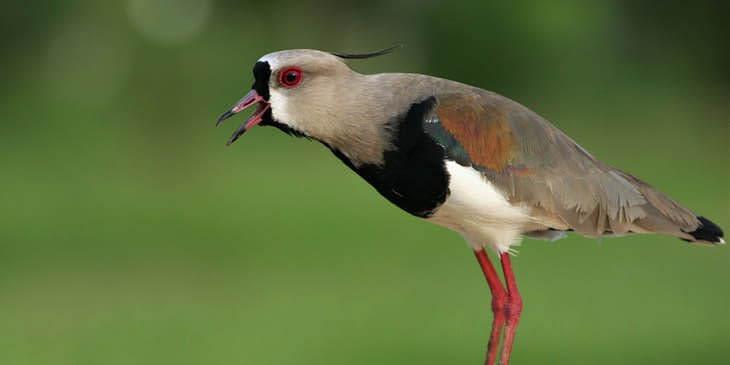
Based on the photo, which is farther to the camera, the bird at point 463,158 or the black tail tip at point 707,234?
the black tail tip at point 707,234

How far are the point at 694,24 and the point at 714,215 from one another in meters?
3.79

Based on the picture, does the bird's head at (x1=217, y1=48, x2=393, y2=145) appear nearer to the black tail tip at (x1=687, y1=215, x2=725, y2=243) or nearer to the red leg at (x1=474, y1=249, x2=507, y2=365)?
the red leg at (x1=474, y1=249, x2=507, y2=365)

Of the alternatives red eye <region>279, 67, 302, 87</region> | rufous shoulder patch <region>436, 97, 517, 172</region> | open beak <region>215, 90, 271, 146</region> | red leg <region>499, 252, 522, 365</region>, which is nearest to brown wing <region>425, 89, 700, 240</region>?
rufous shoulder patch <region>436, 97, 517, 172</region>

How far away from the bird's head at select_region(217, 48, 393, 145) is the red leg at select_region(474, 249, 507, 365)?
1223 mm

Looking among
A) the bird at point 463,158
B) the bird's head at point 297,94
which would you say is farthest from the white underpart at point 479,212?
the bird's head at point 297,94

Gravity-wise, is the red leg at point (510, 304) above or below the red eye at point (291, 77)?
below

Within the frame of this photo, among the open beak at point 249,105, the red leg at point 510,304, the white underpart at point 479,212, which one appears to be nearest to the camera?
the open beak at point 249,105

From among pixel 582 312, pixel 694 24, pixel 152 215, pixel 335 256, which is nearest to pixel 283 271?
pixel 335 256

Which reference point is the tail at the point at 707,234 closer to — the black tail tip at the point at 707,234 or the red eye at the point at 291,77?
the black tail tip at the point at 707,234

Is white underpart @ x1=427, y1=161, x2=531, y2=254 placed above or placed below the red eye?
below

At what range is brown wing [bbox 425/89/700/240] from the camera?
4418 millimetres

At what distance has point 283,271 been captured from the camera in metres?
10.3

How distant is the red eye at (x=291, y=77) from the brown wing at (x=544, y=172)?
648 millimetres

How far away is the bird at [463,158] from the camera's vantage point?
14.0ft
